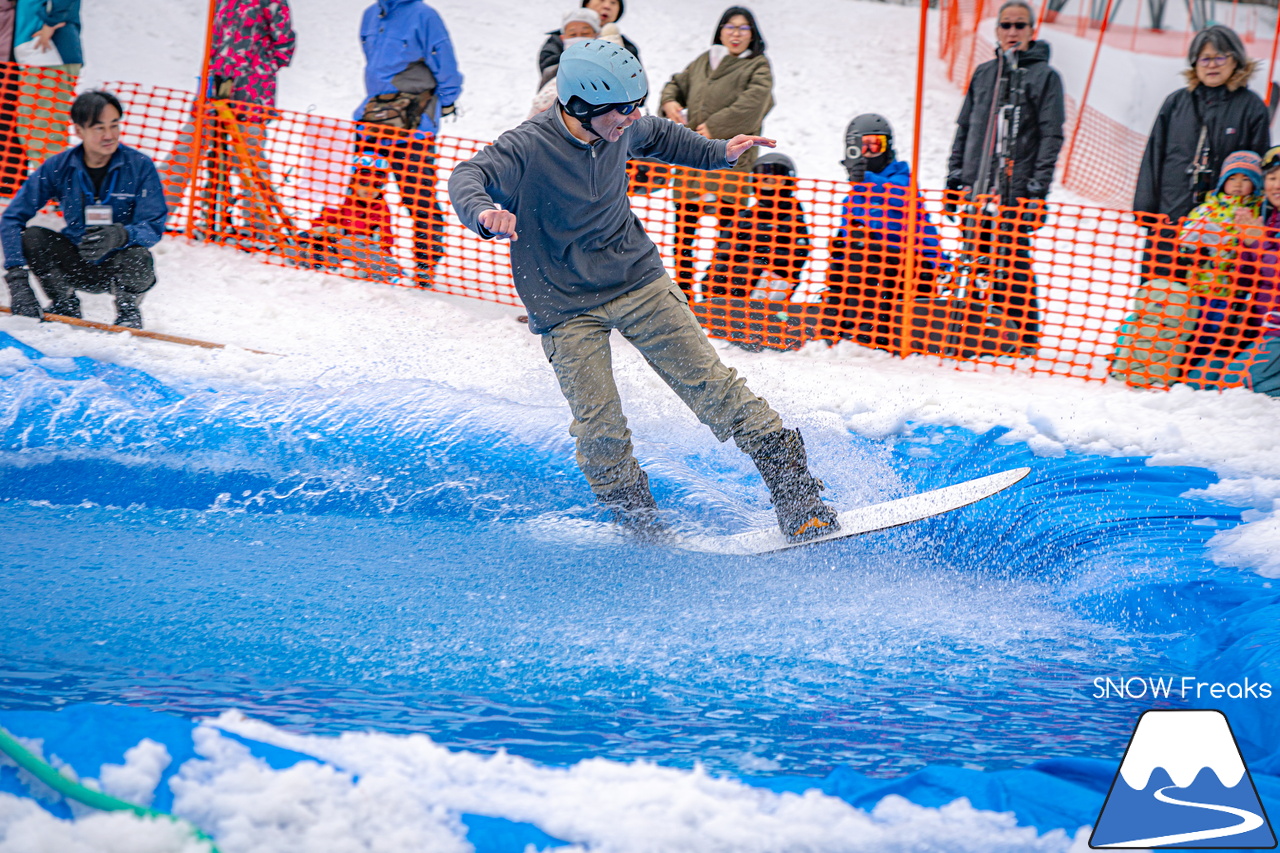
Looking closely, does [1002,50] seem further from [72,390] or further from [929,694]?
[72,390]

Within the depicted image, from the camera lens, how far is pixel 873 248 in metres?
5.95

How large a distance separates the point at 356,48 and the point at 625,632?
1192cm

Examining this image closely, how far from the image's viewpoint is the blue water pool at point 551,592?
2727mm

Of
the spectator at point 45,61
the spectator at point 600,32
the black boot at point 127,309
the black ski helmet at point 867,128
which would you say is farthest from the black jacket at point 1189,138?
the spectator at point 45,61

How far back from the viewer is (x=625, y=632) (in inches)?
128

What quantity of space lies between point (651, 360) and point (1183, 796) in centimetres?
213

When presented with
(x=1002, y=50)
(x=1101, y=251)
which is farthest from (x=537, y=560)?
(x=1101, y=251)

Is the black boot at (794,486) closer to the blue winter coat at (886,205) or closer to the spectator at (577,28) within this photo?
the blue winter coat at (886,205)

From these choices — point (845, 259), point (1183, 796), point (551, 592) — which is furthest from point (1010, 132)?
point (1183, 796)

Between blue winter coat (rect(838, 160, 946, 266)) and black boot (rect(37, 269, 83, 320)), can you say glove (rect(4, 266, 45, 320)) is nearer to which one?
black boot (rect(37, 269, 83, 320))

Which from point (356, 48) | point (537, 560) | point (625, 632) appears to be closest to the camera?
point (625, 632)

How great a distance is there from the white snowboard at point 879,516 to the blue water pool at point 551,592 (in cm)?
Answer: 10

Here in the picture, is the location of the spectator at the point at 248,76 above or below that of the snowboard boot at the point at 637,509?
above

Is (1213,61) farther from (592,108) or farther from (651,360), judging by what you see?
(592,108)
